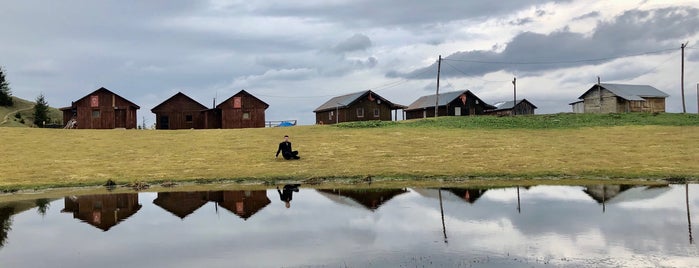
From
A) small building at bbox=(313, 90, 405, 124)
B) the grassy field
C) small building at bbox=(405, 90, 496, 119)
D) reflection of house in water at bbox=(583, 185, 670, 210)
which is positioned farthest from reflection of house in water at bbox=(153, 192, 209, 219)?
small building at bbox=(405, 90, 496, 119)

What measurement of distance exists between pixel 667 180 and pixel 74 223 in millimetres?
30727

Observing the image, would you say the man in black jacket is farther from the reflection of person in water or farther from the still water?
the still water

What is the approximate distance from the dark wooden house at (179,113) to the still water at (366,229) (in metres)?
54.8

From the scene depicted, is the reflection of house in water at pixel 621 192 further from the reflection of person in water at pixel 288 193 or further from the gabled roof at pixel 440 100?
the gabled roof at pixel 440 100

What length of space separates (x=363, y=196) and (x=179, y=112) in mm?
61433

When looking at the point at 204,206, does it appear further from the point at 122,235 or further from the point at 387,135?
the point at 387,135

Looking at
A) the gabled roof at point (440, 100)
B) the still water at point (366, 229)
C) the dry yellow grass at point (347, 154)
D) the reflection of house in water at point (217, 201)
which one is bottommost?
the still water at point (366, 229)

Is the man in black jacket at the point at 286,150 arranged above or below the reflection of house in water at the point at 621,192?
above

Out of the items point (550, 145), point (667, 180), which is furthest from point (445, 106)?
point (667, 180)

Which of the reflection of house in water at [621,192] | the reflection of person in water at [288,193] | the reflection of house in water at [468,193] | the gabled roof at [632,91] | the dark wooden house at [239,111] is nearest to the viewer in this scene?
the reflection of house in water at [621,192]

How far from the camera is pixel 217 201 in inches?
1070

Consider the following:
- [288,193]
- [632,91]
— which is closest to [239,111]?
[288,193]

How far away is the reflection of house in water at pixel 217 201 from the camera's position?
79.6 feet

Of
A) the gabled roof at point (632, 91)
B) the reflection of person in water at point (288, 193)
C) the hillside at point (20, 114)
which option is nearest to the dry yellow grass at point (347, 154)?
the reflection of person in water at point (288, 193)
